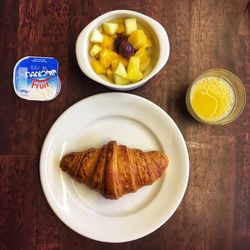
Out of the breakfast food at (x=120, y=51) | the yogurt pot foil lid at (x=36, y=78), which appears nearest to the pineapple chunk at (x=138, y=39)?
the breakfast food at (x=120, y=51)

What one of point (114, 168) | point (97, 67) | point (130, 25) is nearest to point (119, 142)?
point (114, 168)

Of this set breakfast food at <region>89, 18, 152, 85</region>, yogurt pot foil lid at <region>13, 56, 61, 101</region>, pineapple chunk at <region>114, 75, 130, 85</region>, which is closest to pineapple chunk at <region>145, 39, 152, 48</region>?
breakfast food at <region>89, 18, 152, 85</region>

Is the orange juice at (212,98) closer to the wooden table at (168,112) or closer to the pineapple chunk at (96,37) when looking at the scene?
the wooden table at (168,112)

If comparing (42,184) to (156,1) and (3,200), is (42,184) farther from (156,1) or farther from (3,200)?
(156,1)

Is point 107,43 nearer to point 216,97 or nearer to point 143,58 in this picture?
point 143,58

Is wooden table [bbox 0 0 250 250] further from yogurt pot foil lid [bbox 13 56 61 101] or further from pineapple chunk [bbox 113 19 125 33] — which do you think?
pineapple chunk [bbox 113 19 125 33]

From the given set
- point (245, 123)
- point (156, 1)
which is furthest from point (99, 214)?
point (156, 1)
